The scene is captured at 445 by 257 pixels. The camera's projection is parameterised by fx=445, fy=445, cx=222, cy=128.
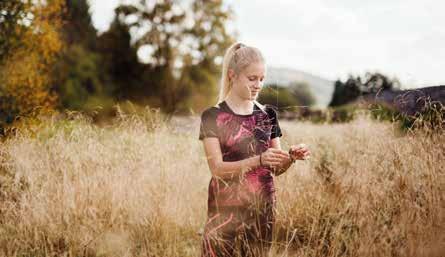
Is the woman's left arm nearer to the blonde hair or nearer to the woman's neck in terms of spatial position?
the woman's neck

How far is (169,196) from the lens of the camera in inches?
139

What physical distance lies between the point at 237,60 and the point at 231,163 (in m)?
0.49

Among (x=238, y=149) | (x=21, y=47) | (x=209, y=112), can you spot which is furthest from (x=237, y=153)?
(x=21, y=47)

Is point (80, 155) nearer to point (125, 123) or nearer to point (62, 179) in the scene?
point (62, 179)

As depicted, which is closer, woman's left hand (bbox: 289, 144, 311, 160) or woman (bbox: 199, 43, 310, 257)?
woman's left hand (bbox: 289, 144, 311, 160)

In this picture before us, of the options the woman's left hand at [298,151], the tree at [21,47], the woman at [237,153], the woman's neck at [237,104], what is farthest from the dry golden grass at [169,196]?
the tree at [21,47]

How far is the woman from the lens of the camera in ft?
6.67

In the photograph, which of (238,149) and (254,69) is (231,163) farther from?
(254,69)

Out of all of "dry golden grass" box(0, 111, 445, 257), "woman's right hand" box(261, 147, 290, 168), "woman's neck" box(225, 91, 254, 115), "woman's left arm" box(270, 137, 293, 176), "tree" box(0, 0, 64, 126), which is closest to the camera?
"woman's right hand" box(261, 147, 290, 168)

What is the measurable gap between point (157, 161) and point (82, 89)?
1506 cm

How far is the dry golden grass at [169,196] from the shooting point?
259 centimetres

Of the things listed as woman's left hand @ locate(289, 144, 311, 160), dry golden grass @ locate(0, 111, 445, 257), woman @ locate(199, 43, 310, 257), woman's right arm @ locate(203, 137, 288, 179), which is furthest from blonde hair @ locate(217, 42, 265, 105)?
dry golden grass @ locate(0, 111, 445, 257)

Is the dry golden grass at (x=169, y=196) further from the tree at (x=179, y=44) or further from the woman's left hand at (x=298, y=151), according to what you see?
the tree at (x=179, y=44)

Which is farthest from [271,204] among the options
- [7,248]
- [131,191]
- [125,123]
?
[125,123]
